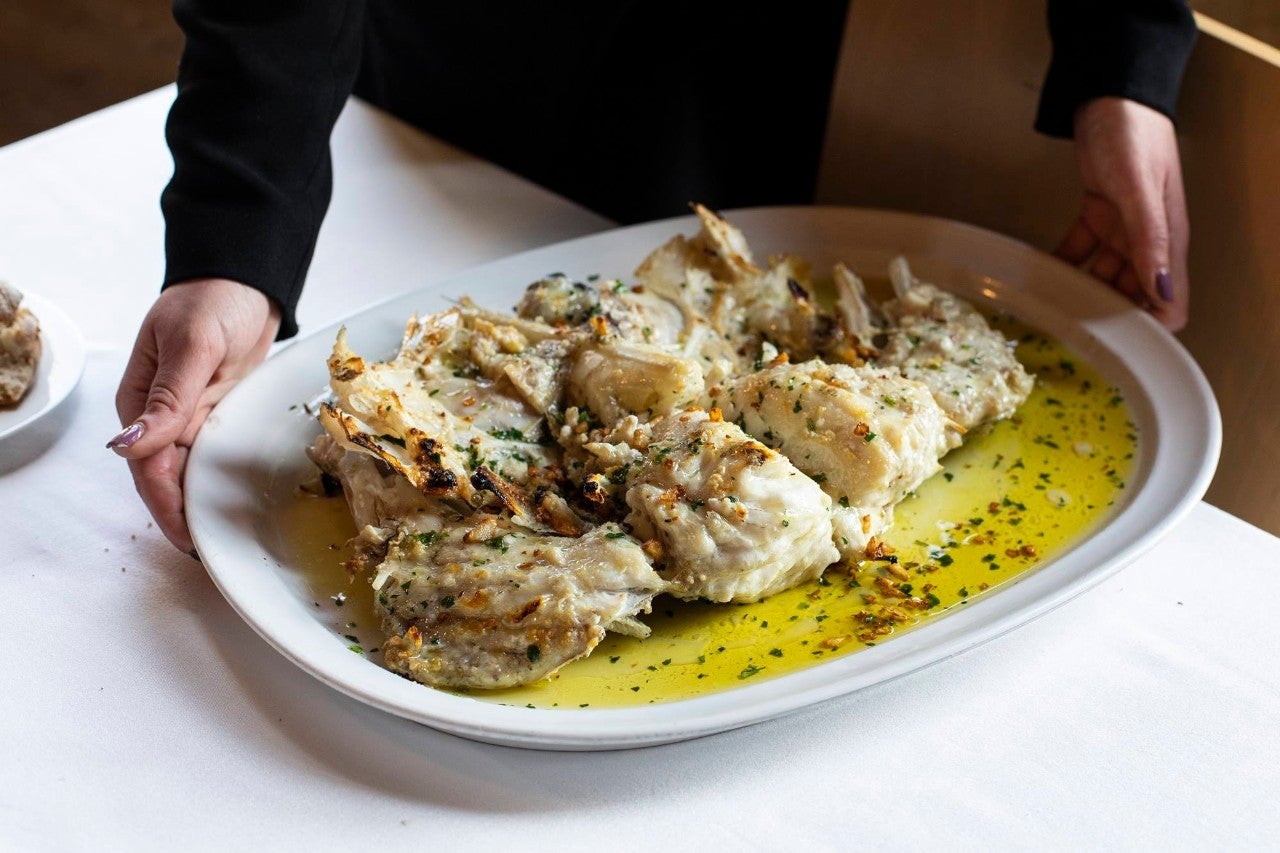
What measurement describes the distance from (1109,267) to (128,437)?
6.61ft

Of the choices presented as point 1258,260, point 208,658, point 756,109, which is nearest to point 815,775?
point 208,658

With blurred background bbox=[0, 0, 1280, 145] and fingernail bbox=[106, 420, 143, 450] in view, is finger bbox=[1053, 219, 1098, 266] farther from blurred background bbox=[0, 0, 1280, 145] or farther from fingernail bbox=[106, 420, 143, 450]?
blurred background bbox=[0, 0, 1280, 145]

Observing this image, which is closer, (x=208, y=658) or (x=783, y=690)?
(x=783, y=690)

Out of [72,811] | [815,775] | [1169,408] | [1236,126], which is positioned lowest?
[72,811]

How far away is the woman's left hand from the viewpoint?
2436mm

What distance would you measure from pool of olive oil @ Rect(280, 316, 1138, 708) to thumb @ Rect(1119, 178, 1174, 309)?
11.3 inches

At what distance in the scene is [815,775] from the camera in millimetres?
1613

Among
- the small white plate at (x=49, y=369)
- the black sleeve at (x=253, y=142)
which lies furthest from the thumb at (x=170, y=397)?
the small white plate at (x=49, y=369)

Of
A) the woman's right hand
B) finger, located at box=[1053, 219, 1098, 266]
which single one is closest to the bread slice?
the woman's right hand

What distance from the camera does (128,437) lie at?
72.0 inches

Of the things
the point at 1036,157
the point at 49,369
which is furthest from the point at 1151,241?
the point at 49,369

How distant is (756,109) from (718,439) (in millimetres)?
1707

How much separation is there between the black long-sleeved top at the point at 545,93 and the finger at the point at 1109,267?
30 centimetres

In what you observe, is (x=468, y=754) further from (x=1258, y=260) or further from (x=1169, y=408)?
(x=1258, y=260)
